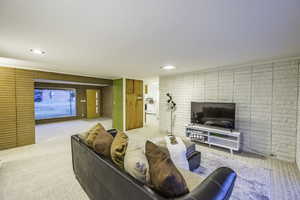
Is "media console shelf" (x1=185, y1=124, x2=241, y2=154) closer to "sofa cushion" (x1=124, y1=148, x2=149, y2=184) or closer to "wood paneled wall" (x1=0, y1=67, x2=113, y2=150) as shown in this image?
"sofa cushion" (x1=124, y1=148, x2=149, y2=184)

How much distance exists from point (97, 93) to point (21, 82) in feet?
17.6

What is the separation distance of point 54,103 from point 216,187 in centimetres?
901

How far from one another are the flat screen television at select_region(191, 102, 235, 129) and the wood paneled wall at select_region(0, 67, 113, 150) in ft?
15.7

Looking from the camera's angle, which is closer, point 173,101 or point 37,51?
point 37,51

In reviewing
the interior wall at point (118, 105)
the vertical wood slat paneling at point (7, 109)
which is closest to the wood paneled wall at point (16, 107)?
the vertical wood slat paneling at point (7, 109)

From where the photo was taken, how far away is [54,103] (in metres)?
7.74

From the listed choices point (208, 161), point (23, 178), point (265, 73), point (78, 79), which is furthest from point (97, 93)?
point (265, 73)

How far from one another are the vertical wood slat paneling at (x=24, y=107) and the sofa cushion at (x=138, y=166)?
407 centimetres

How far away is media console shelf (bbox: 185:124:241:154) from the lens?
321 centimetres

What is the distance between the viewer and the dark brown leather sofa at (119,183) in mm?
968

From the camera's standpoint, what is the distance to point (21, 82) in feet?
12.2

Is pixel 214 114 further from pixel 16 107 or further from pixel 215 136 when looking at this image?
pixel 16 107

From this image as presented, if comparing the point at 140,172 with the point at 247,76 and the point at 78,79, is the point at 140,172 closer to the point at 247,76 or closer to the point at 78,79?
the point at 247,76

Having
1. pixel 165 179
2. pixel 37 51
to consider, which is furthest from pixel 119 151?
pixel 37 51
